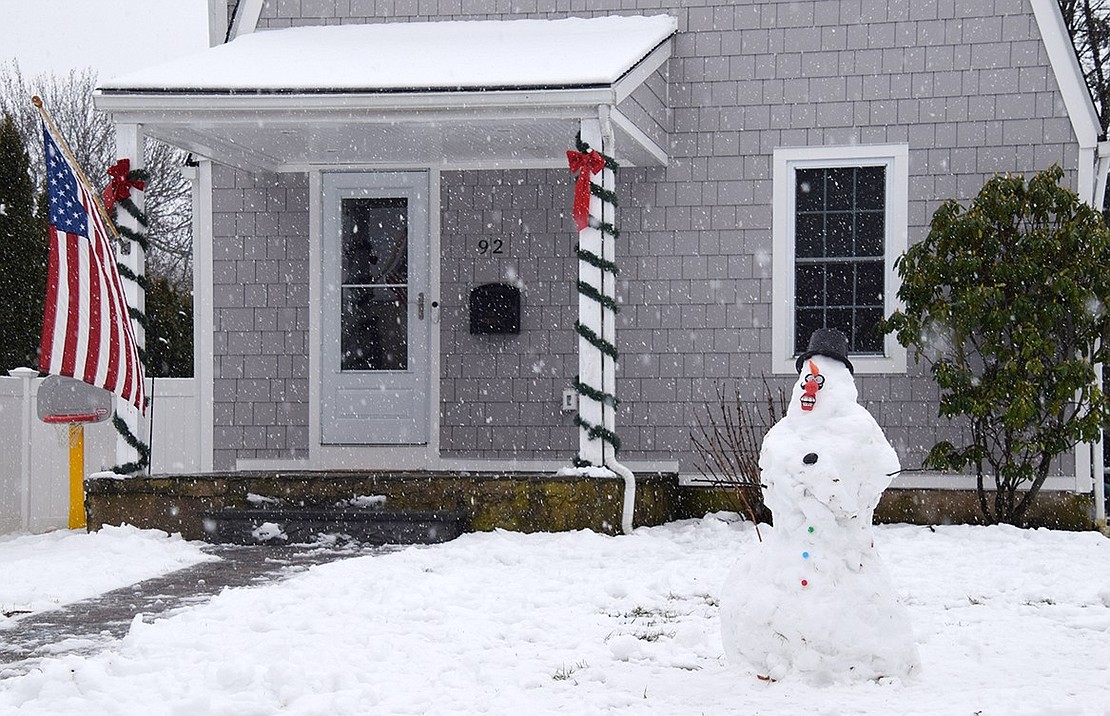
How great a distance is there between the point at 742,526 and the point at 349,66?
13.9 ft

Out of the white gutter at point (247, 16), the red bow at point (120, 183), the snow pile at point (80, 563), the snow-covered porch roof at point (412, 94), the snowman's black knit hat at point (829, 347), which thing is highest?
the white gutter at point (247, 16)

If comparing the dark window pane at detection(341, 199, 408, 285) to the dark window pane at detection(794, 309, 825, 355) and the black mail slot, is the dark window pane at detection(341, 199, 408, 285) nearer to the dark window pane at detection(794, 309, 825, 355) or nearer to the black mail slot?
the black mail slot

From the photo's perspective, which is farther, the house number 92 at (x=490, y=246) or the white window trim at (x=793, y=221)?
the house number 92 at (x=490, y=246)

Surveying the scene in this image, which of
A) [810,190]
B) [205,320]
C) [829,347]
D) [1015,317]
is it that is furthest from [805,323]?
[829,347]

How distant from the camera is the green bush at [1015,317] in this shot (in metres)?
8.86

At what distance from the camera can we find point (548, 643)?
17.8 feet

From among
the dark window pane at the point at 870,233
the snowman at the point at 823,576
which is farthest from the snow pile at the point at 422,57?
the snowman at the point at 823,576

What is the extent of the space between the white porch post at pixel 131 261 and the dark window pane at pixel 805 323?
468cm

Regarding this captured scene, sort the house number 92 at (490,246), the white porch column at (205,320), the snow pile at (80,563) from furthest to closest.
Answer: the white porch column at (205,320) < the house number 92 at (490,246) < the snow pile at (80,563)

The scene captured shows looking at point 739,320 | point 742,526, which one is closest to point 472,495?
point 742,526

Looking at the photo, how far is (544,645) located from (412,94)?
4.38 meters

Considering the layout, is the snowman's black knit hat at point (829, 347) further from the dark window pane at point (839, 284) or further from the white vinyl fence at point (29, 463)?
the white vinyl fence at point (29, 463)

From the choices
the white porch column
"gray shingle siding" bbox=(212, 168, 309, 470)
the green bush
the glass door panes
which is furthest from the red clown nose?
the white porch column

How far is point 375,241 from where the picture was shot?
10375 mm
